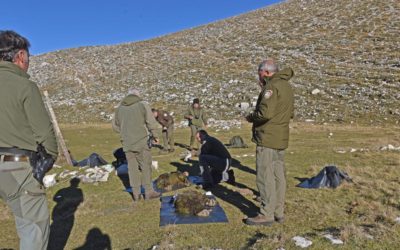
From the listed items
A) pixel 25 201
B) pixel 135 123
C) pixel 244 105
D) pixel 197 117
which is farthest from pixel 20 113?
pixel 244 105

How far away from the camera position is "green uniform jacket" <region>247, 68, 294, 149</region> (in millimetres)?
6430

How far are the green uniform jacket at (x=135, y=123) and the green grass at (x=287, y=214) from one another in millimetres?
1442

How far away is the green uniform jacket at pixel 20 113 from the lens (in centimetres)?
397

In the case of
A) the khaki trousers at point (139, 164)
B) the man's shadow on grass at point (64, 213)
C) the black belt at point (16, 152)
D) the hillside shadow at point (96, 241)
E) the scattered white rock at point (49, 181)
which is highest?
the black belt at point (16, 152)

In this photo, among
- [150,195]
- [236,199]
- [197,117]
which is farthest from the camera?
[197,117]

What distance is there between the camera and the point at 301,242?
19.0 ft

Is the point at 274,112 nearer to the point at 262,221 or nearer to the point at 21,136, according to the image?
the point at 262,221

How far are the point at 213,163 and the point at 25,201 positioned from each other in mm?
6376

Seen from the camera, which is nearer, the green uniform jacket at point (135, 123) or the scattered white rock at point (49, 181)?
the green uniform jacket at point (135, 123)

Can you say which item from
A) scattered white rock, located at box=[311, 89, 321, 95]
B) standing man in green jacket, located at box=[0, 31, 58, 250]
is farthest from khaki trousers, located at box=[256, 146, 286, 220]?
scattered white rock, located at box=[311, 89, 321, 95]

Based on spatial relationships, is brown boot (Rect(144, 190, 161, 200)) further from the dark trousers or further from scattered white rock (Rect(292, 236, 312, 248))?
scattered white rock (Rect(292, 236, 312, 248))

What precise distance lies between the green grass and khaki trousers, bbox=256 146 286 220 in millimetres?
372

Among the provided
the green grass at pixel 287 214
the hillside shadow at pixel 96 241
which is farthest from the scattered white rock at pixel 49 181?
the hillside shadow at pixel 96 241

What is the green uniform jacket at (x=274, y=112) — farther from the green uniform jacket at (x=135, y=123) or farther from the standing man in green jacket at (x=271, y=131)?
the green uniform jacket at (x=135, y=123)
